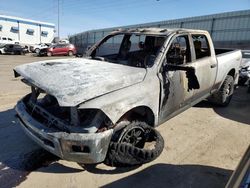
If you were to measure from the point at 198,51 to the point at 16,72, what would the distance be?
3.43 m

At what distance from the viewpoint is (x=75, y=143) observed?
2865 millimetres

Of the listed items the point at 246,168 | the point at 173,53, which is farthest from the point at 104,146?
the point at 173,53

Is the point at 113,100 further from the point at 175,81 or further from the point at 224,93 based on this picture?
the point at 224,93

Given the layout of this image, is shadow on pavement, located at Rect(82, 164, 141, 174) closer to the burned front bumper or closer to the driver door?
the burned front bumper

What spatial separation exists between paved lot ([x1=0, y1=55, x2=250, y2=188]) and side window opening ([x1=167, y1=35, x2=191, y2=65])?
1344 millimetres

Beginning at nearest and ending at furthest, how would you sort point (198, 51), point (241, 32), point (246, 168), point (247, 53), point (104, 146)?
point (246, 168), point (104, 146), point (198, 51), point (247, 53), point (241, 32)

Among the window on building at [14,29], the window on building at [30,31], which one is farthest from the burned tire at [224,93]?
the window on building at [30,31]

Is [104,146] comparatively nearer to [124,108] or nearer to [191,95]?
[124,108]

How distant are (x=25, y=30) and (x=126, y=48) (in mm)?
56137

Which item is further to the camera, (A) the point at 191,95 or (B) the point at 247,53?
(B) the point at 247,53

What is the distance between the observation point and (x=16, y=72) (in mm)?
3791

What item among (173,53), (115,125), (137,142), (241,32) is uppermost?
(241,32)

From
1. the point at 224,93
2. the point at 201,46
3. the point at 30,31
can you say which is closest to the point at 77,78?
the point at 201,46

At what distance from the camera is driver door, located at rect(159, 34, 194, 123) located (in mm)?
3871
